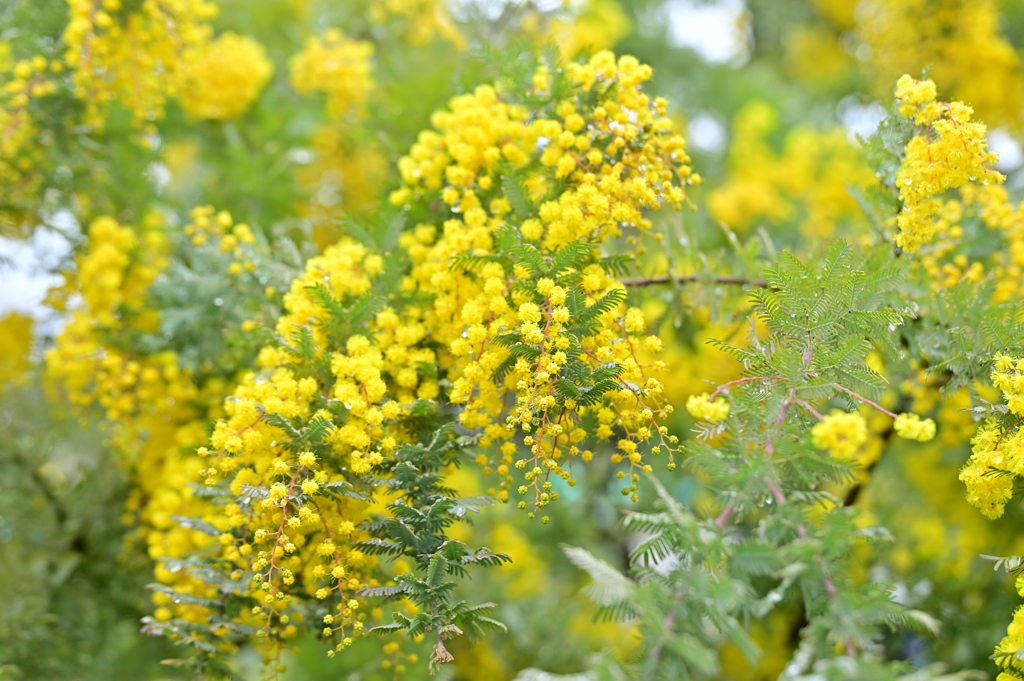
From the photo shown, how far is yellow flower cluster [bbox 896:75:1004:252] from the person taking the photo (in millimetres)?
1443

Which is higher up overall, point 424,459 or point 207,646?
point 424,459

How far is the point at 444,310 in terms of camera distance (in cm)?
161

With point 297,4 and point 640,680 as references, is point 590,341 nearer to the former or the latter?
point 640,680

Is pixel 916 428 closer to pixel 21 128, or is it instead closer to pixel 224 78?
pixel 21 128

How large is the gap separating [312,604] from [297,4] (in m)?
3.63

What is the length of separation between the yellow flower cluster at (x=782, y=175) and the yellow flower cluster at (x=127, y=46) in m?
2.91

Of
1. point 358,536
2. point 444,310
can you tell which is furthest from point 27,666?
point 444,310

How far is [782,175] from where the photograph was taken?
164 inches

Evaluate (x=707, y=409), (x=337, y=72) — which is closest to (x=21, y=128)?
(x=337, y=72)

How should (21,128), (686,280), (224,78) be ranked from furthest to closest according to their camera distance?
(224,78)
(21,128)
(686,280)

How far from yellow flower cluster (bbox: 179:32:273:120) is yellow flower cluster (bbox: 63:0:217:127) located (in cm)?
22

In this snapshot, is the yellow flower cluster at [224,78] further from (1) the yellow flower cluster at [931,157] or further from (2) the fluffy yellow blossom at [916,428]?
(2) the fluffy yellow blossom at [916,428]

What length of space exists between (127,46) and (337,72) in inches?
32.2

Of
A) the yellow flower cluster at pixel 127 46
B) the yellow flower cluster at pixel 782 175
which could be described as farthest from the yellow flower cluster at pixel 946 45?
the yellow flower cluster at pixel 127 46
